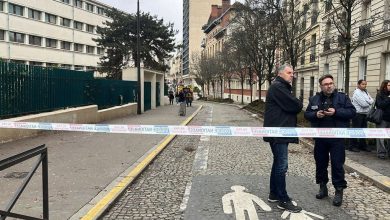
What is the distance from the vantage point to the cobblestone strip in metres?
5.53

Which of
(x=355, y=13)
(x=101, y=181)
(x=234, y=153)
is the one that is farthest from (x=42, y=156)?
(x=355, y=13)

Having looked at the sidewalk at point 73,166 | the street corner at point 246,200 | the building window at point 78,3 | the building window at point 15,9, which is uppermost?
the building window at point 78,3

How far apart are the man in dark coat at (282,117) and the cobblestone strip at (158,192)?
4.57ft

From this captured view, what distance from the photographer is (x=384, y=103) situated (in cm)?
907

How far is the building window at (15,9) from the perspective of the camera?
49.9 metres

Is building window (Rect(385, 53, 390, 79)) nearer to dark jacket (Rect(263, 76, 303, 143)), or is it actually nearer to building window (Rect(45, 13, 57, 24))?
dark jacket (Rect(263, 76, 303, 143))

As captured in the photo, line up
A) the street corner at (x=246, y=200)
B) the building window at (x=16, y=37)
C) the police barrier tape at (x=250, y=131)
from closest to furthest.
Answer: the street corner at (x=246, y=200) < the police barrier tape at (x=250, y=131) < the building window at (x=16, y=37)

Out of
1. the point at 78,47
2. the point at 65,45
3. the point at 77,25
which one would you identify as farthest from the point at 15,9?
the point at 78,47

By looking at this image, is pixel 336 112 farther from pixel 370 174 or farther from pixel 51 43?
pixel 51 43

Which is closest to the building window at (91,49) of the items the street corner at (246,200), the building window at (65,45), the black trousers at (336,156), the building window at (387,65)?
the building window at (65,45)

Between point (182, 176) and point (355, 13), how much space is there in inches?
872

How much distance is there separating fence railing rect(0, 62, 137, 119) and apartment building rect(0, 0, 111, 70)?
3065cm

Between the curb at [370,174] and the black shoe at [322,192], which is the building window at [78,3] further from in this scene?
the black shoe at [322,192]

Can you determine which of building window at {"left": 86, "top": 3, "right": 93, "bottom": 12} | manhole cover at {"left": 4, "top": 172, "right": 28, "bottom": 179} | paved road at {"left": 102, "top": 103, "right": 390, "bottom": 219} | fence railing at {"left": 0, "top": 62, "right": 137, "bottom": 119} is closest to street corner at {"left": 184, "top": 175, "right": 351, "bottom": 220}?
paved road at {"left": 102, "top": 103, "right": 390, "bottom": 219}
